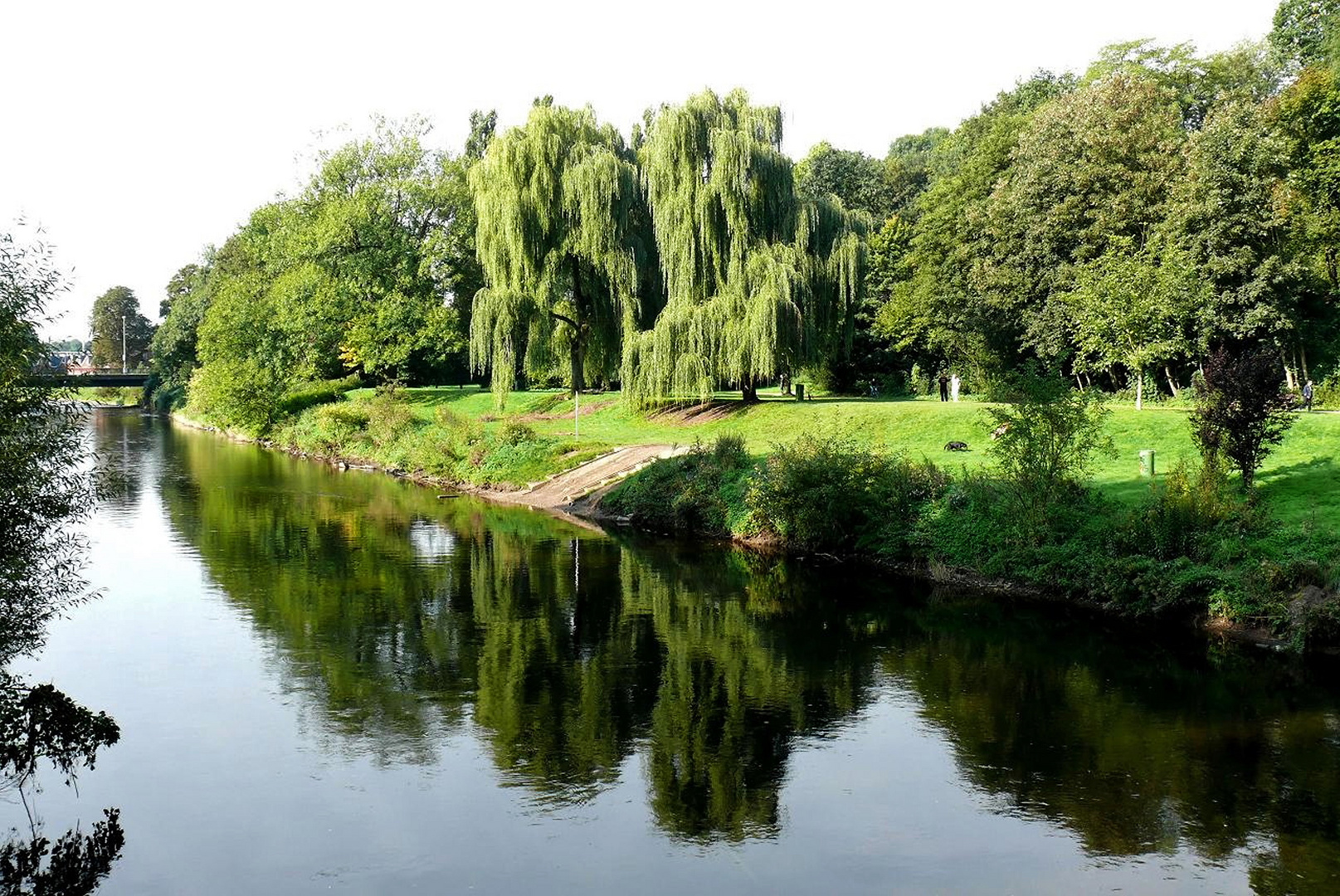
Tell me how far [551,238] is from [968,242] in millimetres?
20644

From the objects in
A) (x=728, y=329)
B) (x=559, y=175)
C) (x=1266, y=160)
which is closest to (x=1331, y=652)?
(x=728, y=329)

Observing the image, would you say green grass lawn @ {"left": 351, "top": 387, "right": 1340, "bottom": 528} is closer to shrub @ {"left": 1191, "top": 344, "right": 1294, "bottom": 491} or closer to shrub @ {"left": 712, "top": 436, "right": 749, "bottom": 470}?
shrub @ {"left": 1191, "top": 344, "right": 1294, "bottom": 491}

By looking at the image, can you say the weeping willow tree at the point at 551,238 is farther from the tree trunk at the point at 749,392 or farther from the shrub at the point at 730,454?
the shrub at the point at 730,454

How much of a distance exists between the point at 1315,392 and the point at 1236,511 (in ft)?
89.8

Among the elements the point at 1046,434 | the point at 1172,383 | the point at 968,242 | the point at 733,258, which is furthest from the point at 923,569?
the point at 968,242

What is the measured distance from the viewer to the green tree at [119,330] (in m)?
146

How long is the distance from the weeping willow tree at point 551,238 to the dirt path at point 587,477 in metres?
7.64

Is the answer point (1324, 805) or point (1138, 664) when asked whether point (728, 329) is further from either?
point (1324, 805)

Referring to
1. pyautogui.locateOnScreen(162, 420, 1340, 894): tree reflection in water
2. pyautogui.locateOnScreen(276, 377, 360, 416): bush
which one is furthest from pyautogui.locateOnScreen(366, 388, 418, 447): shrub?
pyautogui.locateOnScreen(162, 420, 1340, 894): tree reflection in water

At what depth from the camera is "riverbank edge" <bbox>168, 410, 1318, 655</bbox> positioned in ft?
65.7

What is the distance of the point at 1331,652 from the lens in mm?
18766

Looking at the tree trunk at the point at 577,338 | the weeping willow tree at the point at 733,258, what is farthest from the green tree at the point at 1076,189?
the tree trunk at the point at 577,338

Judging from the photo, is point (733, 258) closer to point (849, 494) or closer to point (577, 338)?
point (577, 338)

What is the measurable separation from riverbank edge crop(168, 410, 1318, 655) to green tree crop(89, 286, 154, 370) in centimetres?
11233
